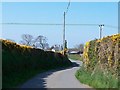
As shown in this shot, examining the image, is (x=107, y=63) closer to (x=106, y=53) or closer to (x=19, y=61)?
(x=106, y=53)

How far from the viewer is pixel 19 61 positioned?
2981 cm

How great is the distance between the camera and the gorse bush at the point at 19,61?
937 inches

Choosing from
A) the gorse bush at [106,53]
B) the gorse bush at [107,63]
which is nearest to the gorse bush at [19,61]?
the gorse bush at [107,63]

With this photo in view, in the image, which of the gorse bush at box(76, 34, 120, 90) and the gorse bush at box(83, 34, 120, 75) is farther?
the gorse bush at box(83, 34, 120, 75)

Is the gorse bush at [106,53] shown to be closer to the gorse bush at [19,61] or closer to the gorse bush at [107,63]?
the gorse bush at [107,63]

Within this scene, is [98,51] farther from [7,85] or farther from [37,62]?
[37,62]

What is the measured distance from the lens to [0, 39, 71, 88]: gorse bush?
2380 cm

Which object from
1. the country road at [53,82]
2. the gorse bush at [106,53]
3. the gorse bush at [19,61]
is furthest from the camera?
the gorse bush at [19,61]

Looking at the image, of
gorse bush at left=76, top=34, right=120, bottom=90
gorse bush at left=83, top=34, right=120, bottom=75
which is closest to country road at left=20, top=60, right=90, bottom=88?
gorse bush at left=76, top=34, right=120, bottom=90

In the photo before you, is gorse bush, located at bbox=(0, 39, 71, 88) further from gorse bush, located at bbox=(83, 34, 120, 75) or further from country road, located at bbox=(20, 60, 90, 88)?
gorse bush, located at bbox=(83, 34, 120, 75)

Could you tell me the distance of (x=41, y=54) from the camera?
44938 mm

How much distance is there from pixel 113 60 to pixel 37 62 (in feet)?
75.0

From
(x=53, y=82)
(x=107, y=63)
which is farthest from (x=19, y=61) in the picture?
(x=107, y=63)

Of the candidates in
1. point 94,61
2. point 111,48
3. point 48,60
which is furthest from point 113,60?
point 48,60
